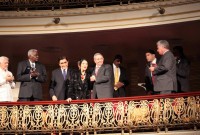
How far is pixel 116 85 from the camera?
37.9 ft

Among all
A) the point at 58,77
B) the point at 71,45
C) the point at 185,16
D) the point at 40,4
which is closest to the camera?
the point at 58,77

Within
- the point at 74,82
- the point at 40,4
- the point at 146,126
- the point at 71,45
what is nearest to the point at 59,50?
the point at 71,45

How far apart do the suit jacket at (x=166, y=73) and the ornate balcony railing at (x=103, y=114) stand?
26cm

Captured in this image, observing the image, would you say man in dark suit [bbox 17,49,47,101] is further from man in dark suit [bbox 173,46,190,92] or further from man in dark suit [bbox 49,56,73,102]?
man in dark suit [bbox 173,46,190,92]

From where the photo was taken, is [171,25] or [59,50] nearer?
[171,25]

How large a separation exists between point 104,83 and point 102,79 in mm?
160

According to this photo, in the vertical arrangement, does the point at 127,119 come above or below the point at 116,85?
below

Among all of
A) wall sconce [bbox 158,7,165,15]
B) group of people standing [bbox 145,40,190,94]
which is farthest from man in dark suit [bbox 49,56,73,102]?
wall sconce [bbox 158,7,165,15]

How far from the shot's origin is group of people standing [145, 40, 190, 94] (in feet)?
34.0

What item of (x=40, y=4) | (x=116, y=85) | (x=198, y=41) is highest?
(x=40, y=4)

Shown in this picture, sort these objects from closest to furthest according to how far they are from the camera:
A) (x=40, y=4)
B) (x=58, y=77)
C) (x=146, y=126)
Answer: (x=146, y=126)
(x=58, y=77)
(x=40, y=4)

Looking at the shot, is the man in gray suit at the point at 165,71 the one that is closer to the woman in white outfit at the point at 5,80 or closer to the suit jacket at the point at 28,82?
the suit jacket at the point at 28,82

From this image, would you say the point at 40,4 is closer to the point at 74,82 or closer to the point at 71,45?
the point at 71,45

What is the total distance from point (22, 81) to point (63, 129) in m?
1.66
